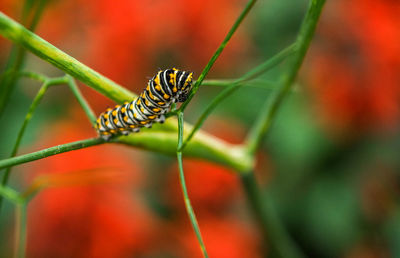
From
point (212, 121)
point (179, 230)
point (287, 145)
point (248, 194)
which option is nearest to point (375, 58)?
point (287, 145)

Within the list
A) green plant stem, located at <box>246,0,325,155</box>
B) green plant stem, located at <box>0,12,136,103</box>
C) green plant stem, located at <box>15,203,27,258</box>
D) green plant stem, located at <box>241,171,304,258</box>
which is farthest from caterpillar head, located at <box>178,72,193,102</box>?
green plant stem, located at <box>241,171,304,258</box>

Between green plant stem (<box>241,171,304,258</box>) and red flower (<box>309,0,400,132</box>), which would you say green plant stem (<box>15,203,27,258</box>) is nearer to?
green plant stem (<box>241,171,304,258</box>)

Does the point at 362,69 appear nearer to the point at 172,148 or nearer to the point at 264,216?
the point at 264,216

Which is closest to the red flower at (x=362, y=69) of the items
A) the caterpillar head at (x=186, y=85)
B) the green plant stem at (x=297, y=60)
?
the green plant stem at (x=297, y=60)

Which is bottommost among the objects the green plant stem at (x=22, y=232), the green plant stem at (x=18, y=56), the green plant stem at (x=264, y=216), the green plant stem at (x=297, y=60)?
the green plant stem at (x=264, y=216)

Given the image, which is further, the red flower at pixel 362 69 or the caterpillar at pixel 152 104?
the red flower at pixel 362 69

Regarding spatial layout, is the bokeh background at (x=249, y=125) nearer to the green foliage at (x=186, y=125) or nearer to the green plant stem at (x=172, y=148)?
the green foliage at (x=186, y=125)

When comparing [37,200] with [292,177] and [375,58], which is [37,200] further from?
[375,58]
